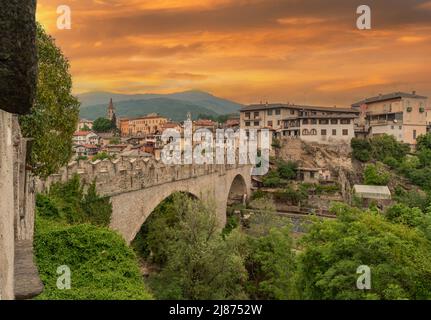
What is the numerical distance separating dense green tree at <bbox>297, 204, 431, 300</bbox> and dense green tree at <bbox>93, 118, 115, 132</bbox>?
95970 mm

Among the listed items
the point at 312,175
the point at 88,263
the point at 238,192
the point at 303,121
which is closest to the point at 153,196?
the point at 88,263

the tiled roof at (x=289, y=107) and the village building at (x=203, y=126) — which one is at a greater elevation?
the tiled roof at (x=289, y=107)

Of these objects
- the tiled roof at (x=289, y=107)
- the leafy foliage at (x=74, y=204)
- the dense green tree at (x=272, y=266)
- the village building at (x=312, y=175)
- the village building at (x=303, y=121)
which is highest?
the tiled roof at (x=289, y=107)

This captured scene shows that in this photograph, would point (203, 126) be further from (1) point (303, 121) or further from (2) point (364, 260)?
(2) point (364, 260)

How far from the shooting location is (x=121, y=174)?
19203 millimetres

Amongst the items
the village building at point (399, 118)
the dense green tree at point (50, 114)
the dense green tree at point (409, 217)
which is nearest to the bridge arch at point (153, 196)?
the dense green tree at point (50, 114)

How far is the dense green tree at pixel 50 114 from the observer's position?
39.8 feet

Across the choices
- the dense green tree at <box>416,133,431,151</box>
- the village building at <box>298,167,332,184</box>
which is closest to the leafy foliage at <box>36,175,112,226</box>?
the village building at <box>298,167,332,184</box>

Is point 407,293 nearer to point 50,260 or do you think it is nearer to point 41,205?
point 50,260

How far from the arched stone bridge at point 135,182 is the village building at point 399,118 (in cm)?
4665

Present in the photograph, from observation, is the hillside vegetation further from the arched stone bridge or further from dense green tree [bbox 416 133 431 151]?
dense green tree [bbox 416 133 431 151]

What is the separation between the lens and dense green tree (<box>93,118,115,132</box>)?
10438 centimetres

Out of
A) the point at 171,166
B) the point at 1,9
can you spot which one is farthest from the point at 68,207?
the point at 1,9

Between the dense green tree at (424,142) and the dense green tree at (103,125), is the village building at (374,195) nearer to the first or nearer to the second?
the dense green tree at (424,142)
